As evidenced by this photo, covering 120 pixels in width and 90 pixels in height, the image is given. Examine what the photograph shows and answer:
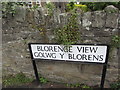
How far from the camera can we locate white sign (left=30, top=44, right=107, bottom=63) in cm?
207

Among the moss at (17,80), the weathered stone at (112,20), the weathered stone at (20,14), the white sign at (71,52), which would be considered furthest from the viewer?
the moss at (17,80)

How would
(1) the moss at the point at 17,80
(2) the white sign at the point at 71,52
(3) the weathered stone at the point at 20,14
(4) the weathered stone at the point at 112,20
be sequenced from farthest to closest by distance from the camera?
(1) the moss at the point at 17,80 < (3) the weathered stone at the point at 20,14 < (2) the white sign at the point at 71,52 < (4) the weathered stone at the point at 112,20

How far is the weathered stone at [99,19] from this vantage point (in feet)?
6.44

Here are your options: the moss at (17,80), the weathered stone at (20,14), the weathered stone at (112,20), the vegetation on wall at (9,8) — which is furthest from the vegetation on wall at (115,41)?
the moss at (17,80)

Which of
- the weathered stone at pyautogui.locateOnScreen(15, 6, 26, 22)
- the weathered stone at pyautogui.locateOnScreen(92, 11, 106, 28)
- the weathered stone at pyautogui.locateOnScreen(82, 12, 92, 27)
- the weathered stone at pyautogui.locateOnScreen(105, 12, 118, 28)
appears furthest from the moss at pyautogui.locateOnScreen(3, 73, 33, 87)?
the weathered stone at pyautogui.locateOnScreen(105, 12, 118, 28)

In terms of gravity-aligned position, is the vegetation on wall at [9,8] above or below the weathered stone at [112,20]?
above

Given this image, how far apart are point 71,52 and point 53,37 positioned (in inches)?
17.8

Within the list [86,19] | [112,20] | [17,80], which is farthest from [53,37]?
[17,80]

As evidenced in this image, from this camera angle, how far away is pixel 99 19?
199cm

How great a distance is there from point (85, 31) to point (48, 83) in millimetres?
1581

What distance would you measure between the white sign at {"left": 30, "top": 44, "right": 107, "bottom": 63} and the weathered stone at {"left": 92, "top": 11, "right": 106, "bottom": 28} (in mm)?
376

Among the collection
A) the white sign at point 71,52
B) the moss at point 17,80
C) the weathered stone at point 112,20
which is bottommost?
the moss at point 17,80

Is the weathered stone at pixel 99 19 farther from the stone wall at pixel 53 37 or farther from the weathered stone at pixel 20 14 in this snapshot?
the weathered stone at pixel 20 14

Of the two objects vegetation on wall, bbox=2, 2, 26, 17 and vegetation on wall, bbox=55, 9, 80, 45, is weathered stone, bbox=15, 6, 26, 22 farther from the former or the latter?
vegetation on wall, bbox=55, 9, 80, 45
